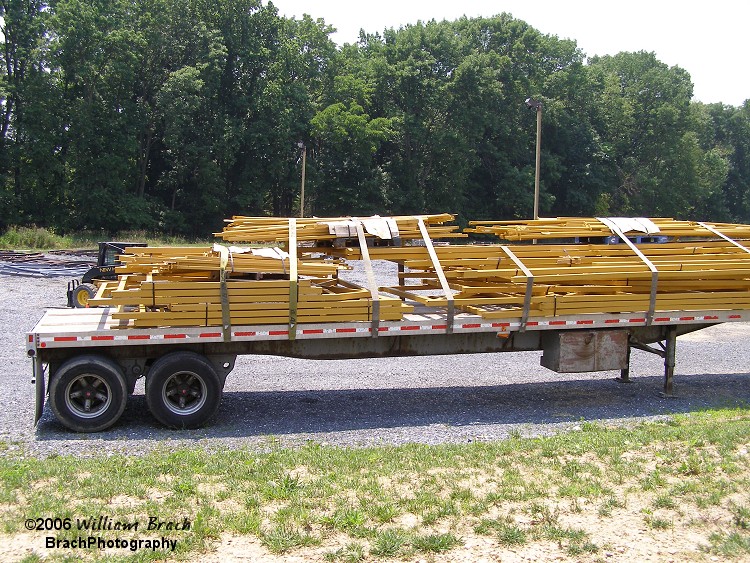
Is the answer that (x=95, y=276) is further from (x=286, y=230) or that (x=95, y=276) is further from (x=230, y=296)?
(x=230, y=296)

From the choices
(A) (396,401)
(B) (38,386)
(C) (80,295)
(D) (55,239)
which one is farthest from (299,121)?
(B) (38,386)

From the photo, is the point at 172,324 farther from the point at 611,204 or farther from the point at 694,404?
the point at 611,204

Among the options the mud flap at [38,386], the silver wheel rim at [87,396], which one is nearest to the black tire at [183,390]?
the silver wheel rim at [87,396]

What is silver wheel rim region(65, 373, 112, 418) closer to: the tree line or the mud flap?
the mud flap

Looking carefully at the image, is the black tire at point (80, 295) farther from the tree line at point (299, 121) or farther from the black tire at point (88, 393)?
the tree line at point (299, 121)

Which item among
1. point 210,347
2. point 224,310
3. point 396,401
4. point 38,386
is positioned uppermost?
point 224,310

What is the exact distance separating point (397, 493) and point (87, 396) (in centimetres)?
414

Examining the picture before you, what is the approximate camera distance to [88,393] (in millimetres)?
8125

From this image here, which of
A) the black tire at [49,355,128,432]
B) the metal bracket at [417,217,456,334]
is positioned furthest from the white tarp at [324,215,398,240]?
the black tire at [49,355,128,432]

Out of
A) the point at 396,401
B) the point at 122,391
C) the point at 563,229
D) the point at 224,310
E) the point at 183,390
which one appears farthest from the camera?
the point at 563,229

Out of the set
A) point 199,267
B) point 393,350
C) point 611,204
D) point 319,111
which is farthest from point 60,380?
point 611,204

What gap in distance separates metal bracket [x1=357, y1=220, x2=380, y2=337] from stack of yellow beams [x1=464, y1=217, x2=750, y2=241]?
2.14m

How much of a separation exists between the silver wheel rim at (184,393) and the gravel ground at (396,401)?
0.93 feet

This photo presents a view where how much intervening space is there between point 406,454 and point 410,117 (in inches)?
1900
